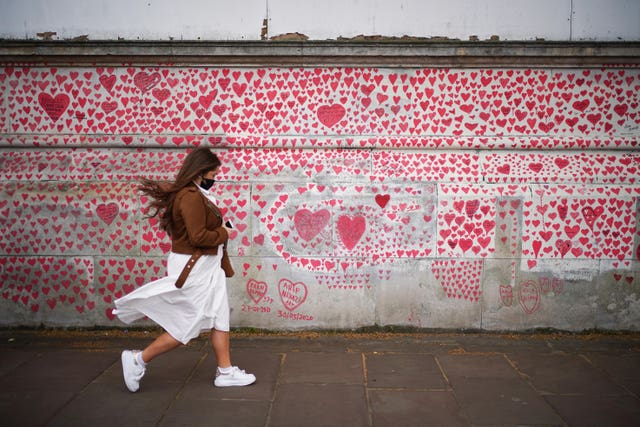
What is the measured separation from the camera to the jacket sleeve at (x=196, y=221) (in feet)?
12.6

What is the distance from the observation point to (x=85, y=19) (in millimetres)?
5707

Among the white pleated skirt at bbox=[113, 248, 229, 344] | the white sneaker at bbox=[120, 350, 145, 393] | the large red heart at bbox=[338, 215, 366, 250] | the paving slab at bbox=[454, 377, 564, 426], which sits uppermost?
the large red heart at bbox=[338, 215, 366, 250]

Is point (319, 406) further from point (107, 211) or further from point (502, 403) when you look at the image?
point (107, 211)

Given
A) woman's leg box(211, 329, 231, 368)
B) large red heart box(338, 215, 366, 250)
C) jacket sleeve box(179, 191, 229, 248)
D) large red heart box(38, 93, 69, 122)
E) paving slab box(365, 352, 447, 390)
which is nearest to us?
jacket sleeve box(179, 191, 229, 248)

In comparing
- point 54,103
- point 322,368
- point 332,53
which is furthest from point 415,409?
point 54,103

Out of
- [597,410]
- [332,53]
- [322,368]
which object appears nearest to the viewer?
[597,410]

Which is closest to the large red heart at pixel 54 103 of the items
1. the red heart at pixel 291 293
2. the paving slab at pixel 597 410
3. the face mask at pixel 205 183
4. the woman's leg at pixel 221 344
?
the face mask at pixel 205 183

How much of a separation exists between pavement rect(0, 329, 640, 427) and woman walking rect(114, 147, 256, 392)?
47 cm

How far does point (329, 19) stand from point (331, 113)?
106cm

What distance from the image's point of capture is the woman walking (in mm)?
3928

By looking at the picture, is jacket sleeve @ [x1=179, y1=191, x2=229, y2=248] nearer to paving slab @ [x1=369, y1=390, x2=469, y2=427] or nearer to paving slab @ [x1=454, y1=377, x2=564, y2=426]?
paving slab @ [x1=369, y1=390, x2=469, y2=427]

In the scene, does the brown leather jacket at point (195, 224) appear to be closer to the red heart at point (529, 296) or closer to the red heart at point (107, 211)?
the red heart at point (107, 211)

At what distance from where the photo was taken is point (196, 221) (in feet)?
12.7

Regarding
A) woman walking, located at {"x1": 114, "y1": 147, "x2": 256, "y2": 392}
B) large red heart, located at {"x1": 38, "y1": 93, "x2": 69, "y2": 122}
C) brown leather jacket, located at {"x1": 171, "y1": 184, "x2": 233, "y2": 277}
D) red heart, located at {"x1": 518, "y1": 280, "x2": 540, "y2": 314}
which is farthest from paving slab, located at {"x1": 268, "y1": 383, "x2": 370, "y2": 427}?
large red heart, located at {"x1": 38, "y1": 93, "x2": 69, "y2": 122}
